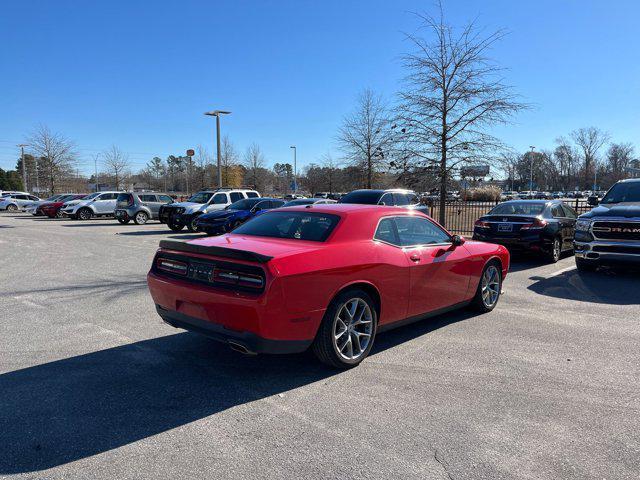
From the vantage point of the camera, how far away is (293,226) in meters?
4.91

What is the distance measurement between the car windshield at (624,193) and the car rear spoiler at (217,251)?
9.36 m

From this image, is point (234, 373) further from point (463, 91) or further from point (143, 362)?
point (463, 91)

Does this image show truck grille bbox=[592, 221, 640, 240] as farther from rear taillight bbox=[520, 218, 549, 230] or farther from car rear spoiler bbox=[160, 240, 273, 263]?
car rear spoiler bbox=[160, 240, 273, 263]

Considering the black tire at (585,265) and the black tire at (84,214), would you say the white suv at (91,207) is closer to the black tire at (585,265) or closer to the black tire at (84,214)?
the black tire at (84,214)

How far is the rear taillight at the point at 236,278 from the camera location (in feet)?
12.5

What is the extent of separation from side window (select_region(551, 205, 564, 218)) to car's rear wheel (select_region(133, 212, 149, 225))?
20385mm

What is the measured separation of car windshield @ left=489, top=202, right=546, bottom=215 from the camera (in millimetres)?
11348

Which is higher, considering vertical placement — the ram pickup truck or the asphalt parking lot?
the ram pickup truck

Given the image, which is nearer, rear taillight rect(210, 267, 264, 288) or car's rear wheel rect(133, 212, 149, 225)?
rear taillight rect(210, 267, 264, 288)

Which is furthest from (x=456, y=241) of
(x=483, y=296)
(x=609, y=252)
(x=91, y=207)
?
(x=91, y=207)

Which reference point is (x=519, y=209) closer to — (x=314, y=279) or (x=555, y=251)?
(x=555, y=251)

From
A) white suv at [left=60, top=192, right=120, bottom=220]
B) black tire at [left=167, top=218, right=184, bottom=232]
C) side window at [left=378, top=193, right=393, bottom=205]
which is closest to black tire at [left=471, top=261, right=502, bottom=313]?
side window at [left=378, top=193, right=393, bottom=205]

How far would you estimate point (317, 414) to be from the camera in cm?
351

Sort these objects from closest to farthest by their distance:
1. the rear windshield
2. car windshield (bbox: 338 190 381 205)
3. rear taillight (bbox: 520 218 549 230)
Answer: the rear windshield → rear taillight (bbox: 520 218 549 230) → car windshield (bbox: 338 190 381 205)
